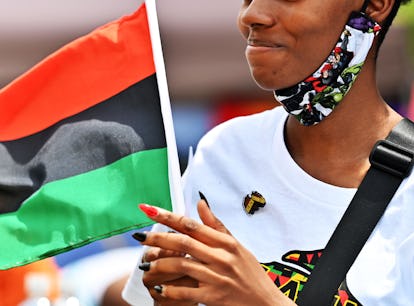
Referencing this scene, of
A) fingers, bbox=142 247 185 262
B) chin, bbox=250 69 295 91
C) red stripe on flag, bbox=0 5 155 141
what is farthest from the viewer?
red stripe on flag, bbox=0 5 155 141

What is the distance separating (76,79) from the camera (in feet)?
9.70

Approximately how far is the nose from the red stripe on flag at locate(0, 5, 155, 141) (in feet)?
1.41

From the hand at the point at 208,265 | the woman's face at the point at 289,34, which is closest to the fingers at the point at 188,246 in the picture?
the hand at the point at 208,265

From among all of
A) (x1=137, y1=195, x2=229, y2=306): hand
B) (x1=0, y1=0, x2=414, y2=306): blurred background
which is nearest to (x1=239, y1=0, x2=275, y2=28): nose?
(x1=137, y1=195, x2=229, y2=306): hand

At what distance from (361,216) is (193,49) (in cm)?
536

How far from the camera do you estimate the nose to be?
8.41 feet

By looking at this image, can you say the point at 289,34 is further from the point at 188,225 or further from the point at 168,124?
the point at 188,225

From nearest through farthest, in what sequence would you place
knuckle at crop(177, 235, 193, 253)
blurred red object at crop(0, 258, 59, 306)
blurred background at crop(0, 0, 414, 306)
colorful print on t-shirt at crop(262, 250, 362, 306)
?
knuckle at crop(177, 235, 193, 253) → colorful print on t-shirt at crop(262, 250, 362, 306) → blurred red object at crop(0, 258, 59, 306) → blurred background at crop(0, 0, 414, 306)

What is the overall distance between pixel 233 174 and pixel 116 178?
31 cm

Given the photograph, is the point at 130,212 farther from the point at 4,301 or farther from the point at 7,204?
the point at 4,301

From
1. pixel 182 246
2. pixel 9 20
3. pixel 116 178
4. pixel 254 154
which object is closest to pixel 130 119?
pixel 116 178

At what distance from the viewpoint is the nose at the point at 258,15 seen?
2.56 metres

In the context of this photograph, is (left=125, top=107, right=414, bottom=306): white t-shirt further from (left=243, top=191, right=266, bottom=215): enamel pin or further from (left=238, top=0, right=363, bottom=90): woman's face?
→ (left=238, top=0, right=363, bottom=90): woman's face

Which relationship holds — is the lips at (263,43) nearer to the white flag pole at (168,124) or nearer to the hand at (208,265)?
the white flag pole at (168,124)
